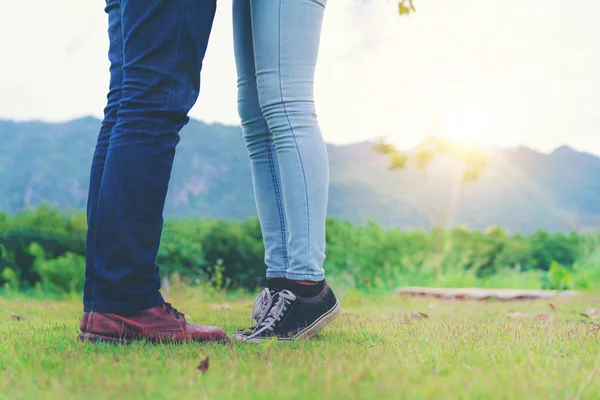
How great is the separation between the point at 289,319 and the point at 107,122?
93 centimetres

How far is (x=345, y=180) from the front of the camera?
1603 cm

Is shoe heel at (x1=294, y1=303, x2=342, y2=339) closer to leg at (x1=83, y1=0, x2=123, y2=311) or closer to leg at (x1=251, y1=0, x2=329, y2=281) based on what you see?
leg at (x1=251, y1=0, x2=329, y2=281)

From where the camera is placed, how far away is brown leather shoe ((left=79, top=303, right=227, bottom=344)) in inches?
70.6

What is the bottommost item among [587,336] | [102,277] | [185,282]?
[185,282]

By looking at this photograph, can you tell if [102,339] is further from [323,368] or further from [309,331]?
[323,368]

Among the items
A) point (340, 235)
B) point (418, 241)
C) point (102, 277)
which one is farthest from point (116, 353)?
point (418, 241)

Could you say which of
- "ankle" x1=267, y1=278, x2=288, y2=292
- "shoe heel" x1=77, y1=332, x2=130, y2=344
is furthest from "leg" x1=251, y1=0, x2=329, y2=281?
"shoe heel" x1=77, y1=332, x2=130, y2=344

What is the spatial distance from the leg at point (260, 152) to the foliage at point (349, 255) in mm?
3794

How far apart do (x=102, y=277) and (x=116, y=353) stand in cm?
26

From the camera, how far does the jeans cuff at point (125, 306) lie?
179 centimetres

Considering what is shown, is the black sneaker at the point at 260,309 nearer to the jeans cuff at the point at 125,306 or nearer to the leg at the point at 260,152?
the leg at the point at 260,152

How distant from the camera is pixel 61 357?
1.54m

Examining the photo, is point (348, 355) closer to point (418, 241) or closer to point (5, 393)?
point (5, 393)

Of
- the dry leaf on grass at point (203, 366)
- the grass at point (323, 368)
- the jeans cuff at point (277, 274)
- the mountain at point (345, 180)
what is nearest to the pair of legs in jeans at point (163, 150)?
the jeans cuff at point (277, 274)
